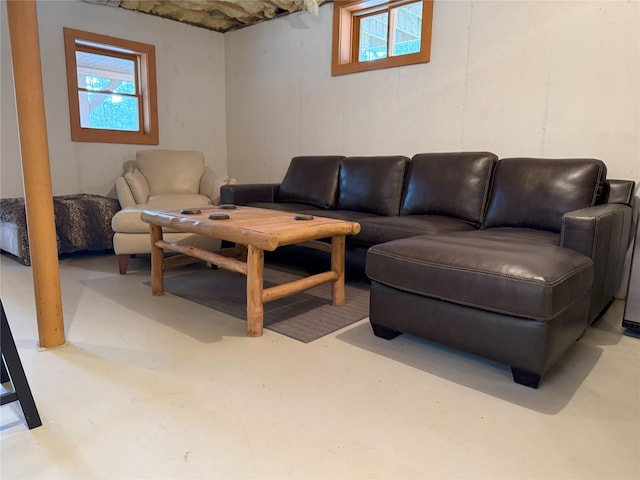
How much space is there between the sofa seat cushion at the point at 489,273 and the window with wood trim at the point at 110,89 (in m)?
3.48

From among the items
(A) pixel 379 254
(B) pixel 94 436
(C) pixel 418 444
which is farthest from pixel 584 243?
(B) pixel 94 436

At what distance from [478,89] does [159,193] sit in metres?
2.81

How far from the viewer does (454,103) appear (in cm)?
317

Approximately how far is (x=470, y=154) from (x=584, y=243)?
4.04 feet

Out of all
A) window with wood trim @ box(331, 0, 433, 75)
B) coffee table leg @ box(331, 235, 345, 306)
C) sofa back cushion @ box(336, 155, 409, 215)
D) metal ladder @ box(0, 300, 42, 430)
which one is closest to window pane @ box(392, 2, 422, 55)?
window with wood trim @ box(331, 0, 433, 75)

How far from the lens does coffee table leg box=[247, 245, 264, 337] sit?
1.92 m

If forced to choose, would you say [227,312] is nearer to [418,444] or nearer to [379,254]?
[379,254]

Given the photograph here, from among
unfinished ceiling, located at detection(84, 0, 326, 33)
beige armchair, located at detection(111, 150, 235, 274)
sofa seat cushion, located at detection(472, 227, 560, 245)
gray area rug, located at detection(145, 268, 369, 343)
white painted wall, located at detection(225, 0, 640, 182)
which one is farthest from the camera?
unfinished ceiling, located at detection(84, 0, 326, 33)

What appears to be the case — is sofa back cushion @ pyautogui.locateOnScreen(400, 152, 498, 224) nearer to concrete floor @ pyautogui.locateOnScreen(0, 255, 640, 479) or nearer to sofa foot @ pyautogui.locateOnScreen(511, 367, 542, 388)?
concrete floor @ pyautogui.locateOnScreen(0, 255, 640, 479)

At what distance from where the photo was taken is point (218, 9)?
14.0 feet

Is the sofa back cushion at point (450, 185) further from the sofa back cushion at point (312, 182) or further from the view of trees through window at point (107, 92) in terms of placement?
the view of trees through window at point (107, 92)

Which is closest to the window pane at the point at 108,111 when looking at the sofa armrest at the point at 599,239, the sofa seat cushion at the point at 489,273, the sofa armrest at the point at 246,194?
the sofa armrest at the point at 246,194

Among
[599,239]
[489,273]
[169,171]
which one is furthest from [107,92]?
[599,239]

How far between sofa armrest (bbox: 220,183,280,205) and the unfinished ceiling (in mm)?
1735
